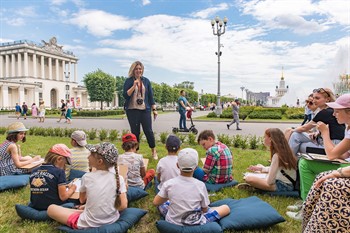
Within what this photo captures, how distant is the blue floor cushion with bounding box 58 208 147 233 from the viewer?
3.13 meters

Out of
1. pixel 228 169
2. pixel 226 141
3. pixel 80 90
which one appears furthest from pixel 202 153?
pixel 80 90

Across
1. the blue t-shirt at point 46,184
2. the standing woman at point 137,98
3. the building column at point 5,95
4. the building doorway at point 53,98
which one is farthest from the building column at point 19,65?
the blue t-shirt at point 46,184

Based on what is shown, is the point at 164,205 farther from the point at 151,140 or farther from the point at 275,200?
the point at 151,140

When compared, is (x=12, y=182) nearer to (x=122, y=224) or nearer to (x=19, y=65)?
(x=122, y=224)

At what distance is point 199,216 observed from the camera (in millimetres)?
3270

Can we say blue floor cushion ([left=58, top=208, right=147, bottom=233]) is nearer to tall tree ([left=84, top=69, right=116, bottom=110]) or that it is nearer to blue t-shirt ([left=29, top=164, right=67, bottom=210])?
blue t-shirt ([left=29, top=164, right=67, bottom=210])

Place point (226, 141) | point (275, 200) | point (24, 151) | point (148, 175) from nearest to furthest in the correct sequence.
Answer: point (275, 200), point (148, 175), point (24, 151), point (226, 141)

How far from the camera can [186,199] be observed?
3.16 meters

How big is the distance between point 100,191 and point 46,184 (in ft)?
2.96

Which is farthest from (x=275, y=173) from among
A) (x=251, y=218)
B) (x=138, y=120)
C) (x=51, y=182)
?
(x=138, y=120)

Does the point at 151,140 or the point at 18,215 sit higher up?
the point at 151,140

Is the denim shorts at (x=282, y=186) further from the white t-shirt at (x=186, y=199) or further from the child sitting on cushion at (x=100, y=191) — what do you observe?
the child sitting on cushion at (x=100, y=191)

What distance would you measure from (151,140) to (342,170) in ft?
16.9

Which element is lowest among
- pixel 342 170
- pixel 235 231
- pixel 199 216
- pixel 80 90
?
pixel 235 231
